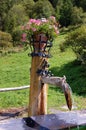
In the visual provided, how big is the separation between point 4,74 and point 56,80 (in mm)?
12211

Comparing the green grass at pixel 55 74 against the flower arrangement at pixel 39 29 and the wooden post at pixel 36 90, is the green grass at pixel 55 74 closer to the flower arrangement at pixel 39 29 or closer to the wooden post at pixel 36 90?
the wooden post at pixel 36 90

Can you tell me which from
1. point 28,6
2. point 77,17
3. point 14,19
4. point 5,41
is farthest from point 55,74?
point 28,6

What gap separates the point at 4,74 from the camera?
16312mm

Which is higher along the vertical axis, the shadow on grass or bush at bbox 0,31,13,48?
the shadow on grass

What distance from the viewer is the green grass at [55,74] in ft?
28.5

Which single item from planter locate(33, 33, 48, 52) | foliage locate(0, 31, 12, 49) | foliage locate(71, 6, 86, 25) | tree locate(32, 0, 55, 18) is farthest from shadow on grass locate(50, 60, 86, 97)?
tree locate(32, 0, 55, 18)

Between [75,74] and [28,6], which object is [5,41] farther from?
[28,6]

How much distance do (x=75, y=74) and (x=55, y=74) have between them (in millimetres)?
1188

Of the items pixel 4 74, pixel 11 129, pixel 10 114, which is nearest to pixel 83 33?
pixel 4 74

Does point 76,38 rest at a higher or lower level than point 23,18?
higher

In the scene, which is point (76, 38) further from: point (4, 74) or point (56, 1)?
point (56, 1)

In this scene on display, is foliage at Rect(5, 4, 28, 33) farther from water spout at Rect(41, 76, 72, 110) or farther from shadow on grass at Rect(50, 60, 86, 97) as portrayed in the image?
water spout at Rect(41, 76, 72, 110)

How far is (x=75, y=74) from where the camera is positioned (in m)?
15.0

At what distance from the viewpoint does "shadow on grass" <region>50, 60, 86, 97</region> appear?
491 inches
